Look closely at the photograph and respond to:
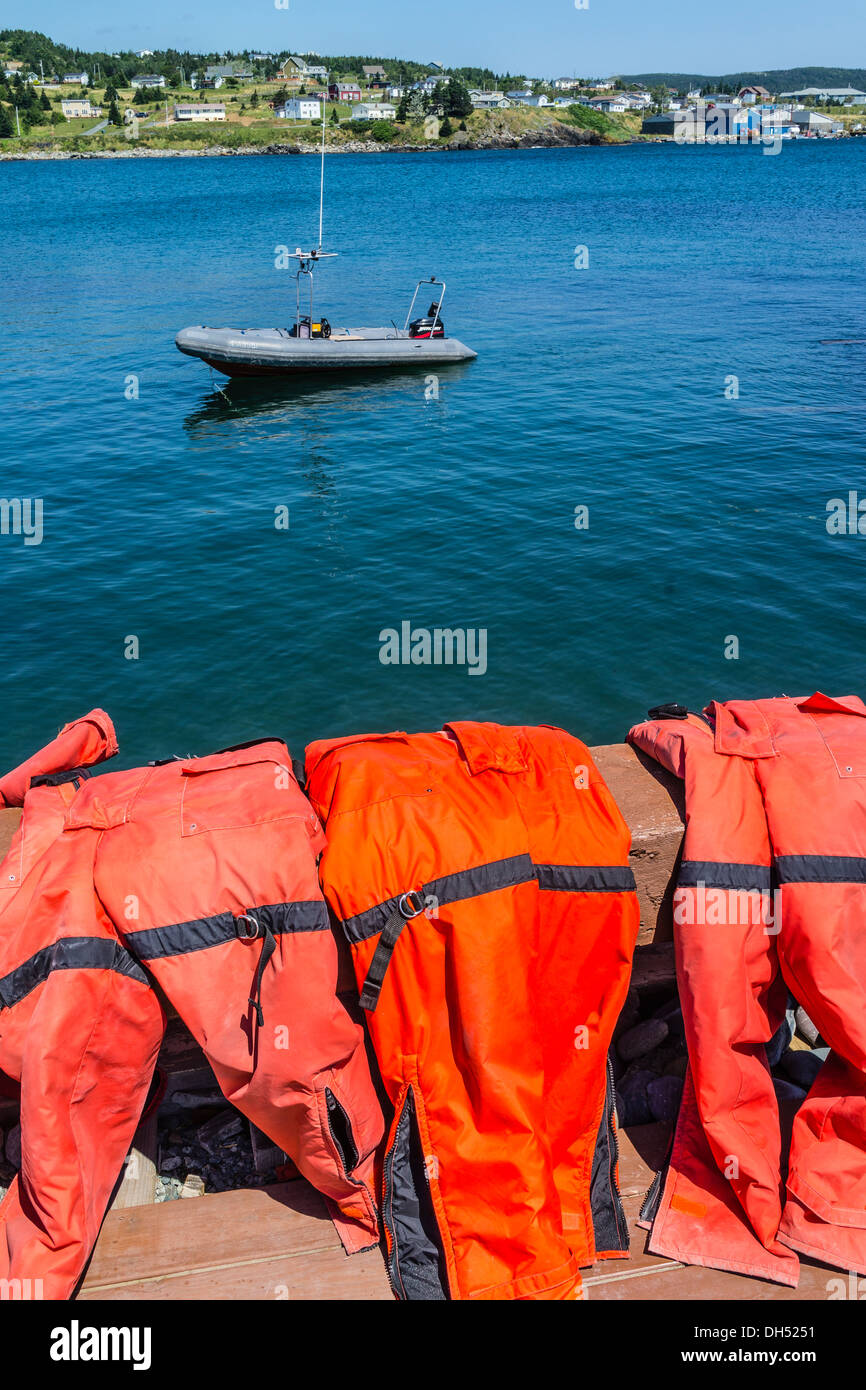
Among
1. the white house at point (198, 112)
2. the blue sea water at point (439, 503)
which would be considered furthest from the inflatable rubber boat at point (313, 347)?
the white house at point (198, 112)

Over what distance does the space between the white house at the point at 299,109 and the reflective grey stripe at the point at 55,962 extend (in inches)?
6895

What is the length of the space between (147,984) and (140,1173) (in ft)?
3.58

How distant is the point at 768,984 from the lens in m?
3.11

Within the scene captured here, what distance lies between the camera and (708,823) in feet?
10.1

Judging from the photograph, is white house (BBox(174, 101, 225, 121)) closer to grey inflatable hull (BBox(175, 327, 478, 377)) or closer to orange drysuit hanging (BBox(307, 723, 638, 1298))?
grey inflatable hull (BBox(175, 327, 478, 377))

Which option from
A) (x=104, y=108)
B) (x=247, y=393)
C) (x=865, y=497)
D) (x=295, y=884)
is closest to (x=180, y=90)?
(x=104, y=108)

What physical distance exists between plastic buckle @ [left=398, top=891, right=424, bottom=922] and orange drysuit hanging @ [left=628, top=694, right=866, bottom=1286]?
0.79 m

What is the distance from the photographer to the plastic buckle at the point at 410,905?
2.90m

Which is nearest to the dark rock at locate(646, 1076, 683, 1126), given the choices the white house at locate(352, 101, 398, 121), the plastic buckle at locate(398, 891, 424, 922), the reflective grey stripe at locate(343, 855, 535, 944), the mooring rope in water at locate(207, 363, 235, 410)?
the reflective grey stripe at locate(343, 855, 535, 944)

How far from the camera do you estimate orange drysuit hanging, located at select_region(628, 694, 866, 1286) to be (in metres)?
2.96

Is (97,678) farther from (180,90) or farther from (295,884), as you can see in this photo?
(180,90)

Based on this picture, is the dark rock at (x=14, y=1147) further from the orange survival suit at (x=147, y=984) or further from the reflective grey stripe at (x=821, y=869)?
the reflective grey stripe at (x=821, y=869)
